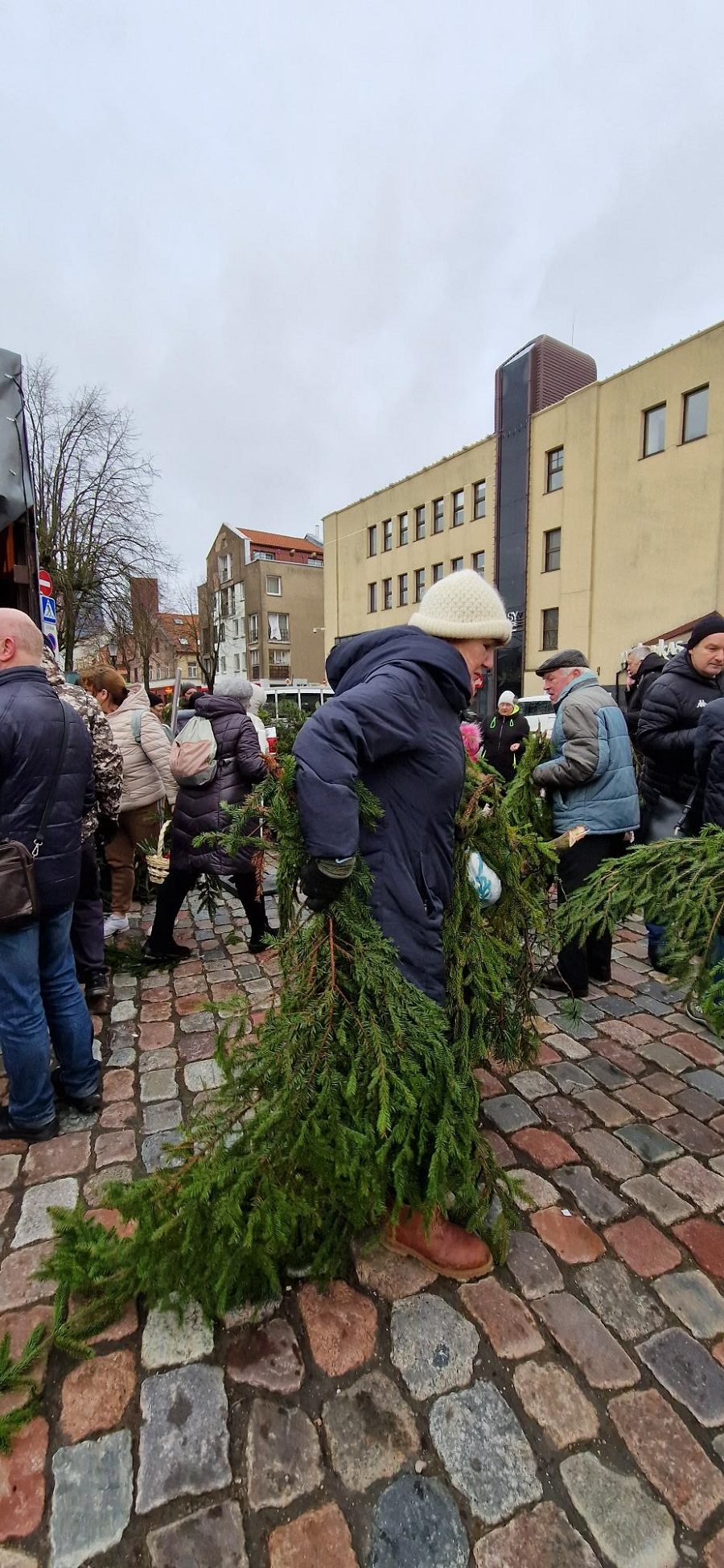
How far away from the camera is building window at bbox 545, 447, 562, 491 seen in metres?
24.0

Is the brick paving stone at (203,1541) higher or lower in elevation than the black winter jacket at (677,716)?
lower

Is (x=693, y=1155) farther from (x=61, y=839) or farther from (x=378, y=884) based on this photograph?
(x=61, y=839)

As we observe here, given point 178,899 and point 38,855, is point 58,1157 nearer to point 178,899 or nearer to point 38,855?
point 38,855

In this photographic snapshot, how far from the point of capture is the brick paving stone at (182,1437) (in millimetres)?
1527

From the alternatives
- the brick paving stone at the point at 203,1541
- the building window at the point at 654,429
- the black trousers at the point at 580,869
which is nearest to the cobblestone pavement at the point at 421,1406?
the brick paving stone at the point at 203,1541

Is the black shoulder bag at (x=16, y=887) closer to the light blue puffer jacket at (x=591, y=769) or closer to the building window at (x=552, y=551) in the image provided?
the light blue puffer jacket at (x=591, y=769)

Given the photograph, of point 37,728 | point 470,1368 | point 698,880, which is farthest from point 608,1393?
point 37,728

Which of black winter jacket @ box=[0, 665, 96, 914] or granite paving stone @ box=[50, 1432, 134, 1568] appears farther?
black winter jacket @ box=[0, 665, 96, 914]

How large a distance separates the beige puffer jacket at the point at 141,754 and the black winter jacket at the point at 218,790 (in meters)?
0.76

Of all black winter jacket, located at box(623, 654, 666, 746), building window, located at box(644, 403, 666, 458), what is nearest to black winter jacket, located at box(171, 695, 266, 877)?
black winter jacket, located at box(623, 654, 666, 746)

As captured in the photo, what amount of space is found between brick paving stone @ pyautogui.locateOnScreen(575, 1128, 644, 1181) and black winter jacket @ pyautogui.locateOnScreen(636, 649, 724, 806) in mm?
2306

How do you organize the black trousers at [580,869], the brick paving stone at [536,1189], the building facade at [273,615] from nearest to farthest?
the brick paving stone at [536,1189], the black trousers at [580,869], the building facade at [273,615]

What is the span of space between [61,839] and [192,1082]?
4.31ft

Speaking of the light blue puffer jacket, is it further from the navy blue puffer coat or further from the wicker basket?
the wicker basket
